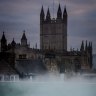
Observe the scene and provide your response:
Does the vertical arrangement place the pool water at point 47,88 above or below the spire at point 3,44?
below

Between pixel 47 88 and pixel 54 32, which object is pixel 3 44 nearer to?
pixel 47 88

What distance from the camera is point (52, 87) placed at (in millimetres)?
9883

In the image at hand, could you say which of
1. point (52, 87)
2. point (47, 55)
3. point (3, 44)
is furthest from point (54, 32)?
point (52, 87)

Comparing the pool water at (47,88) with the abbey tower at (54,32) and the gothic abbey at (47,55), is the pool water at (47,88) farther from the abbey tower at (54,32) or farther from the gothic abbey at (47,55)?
the abbey tower at (54,32)

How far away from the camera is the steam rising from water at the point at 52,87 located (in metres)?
9.30

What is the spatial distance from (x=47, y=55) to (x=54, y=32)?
3.27ft

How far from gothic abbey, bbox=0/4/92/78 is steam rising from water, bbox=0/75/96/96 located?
34 centimetres

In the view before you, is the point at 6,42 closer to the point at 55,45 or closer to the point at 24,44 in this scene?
the point at 24,44

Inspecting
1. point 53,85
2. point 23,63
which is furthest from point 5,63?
point 53,85

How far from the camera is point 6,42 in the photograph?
10297mm

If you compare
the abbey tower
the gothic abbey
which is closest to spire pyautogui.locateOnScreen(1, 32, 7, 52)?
the gothic abbey

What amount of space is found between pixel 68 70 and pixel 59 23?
156 centimetres

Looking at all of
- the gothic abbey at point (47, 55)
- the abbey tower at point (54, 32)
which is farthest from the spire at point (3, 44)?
the abbey tower at point (54, 32)

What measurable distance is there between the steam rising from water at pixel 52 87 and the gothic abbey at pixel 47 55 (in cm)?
34
